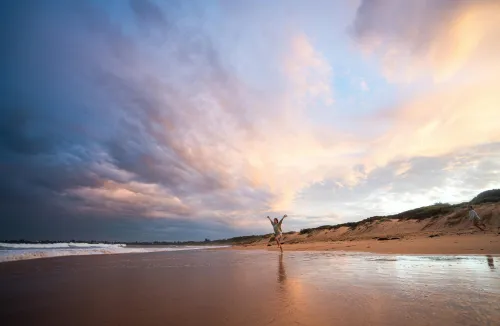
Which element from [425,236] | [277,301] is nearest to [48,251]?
[277,301]

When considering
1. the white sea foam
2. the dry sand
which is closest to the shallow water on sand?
the dry sand

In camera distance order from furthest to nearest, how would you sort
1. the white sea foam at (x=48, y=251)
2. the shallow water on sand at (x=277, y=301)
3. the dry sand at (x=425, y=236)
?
the white sea foam at (x=48, y=251) < the dry sand at (x=425, y=236) < the shallow water on sand at (x=277, y=301)

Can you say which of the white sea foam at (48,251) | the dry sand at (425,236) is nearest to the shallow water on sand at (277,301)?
the dry sand at (425,236)

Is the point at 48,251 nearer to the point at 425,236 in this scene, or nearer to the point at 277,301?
the point at 277,301

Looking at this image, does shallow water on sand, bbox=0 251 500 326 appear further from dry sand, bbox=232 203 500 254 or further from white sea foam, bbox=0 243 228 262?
white sea foam, bbox=0 243 228 262

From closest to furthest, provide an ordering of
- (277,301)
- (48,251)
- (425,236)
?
1. (277,301)
2. (425,236)
3. (48,251)

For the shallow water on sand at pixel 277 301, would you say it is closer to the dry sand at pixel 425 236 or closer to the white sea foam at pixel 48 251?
the dry sand at pixel 425 236

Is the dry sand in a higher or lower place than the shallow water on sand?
higher

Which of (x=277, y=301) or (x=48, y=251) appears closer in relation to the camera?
(x=277, y=301)

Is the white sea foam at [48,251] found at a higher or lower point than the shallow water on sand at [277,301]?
higher

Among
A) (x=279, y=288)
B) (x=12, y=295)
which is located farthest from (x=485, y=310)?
(x=12, y=295)

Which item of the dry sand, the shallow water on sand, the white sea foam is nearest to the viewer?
the shallow water on sand

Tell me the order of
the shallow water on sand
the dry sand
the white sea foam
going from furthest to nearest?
1. the white sea foam
2. the dry sand
3. the shallow water on sand

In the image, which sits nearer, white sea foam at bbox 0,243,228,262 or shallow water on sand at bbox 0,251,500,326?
shallow water on sand at bbox 0,251,500,326
